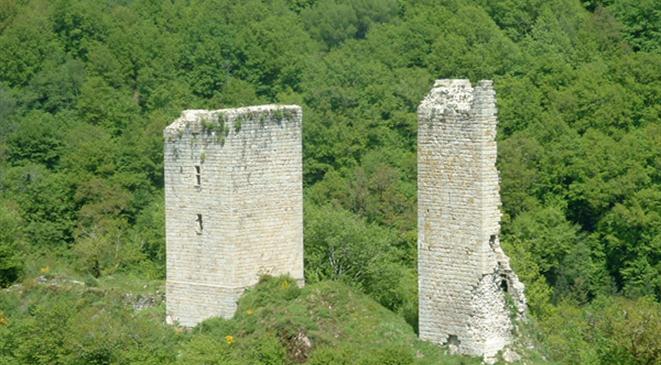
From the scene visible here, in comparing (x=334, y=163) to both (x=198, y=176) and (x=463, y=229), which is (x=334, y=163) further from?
(x=463, y=229)

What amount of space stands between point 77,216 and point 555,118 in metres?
13.7

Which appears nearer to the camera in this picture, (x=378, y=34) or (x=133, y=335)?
(x=133, y=335)

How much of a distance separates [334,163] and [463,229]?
2781cm

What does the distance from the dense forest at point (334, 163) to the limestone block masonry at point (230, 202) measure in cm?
69

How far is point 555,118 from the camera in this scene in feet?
211

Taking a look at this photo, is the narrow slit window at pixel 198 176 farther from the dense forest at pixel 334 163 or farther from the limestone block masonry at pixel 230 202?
the dense forest at pixel 334 163

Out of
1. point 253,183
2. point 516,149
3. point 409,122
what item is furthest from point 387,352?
point 409,122

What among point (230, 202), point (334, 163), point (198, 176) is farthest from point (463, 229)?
point (334, 163)

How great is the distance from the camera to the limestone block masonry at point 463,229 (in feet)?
131

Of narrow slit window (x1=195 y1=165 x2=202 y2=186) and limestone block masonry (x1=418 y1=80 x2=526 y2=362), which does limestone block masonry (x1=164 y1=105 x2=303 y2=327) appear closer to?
narrow slit window (x1=195 y1=165 x2=202 y2=186)

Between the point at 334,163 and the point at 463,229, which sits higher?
the point at 334,163

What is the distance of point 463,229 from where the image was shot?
131ft

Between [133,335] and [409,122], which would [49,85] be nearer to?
[409,122]

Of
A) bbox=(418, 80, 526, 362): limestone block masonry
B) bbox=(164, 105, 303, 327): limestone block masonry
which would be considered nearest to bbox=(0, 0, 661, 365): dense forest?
bbox=(418, 80, 526, 362): limestone block masonry
